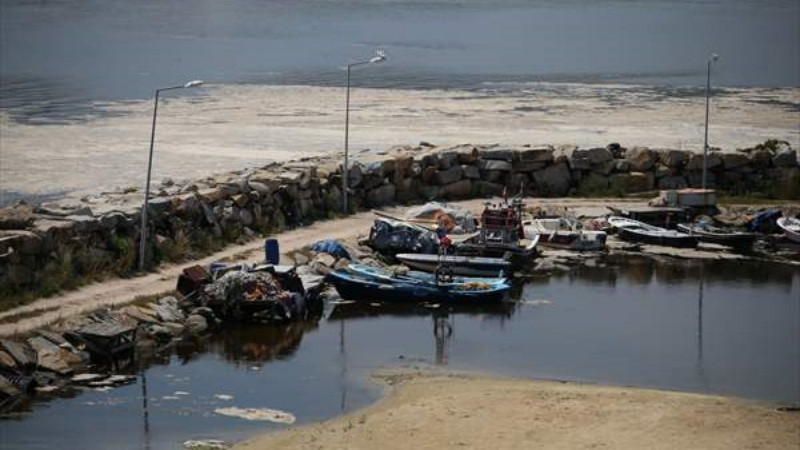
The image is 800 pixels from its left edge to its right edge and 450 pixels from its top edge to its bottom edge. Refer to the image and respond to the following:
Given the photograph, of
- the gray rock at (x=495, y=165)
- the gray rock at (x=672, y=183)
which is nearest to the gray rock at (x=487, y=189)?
the gray rock at (x=495, y=165)

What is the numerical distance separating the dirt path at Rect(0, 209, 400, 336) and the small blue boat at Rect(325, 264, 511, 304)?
105 inches

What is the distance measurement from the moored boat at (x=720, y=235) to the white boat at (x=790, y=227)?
36.3 inches

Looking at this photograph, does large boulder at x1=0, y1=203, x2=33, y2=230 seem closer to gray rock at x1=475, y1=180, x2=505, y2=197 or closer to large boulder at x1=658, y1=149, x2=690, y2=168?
gray rock at x1=475, y1=180, x2=505, y2=197

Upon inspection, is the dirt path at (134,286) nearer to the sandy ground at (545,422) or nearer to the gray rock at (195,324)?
the gray rock at (195,324)

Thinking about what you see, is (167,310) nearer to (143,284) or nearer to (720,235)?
(143,284)

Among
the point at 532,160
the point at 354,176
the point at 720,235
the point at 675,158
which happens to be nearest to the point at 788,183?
the point at 675,158

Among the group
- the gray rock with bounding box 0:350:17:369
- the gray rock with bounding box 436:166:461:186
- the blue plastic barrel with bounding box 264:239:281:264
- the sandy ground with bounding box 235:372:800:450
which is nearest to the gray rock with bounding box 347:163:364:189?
the gray rock with bounding box 436:166:461:186

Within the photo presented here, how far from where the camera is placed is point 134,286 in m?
35.1

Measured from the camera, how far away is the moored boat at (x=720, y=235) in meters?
43.5

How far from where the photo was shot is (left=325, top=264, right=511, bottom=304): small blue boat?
1460 inches

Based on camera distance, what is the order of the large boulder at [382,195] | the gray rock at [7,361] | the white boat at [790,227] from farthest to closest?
the large boulder at [382,195] < the white boat at [790,227] < the gray rock at [7,361]

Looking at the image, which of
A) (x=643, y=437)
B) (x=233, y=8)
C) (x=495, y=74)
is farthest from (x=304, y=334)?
(x=233, y=8)

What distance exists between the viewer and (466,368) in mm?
32125

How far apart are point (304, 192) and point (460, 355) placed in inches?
456
